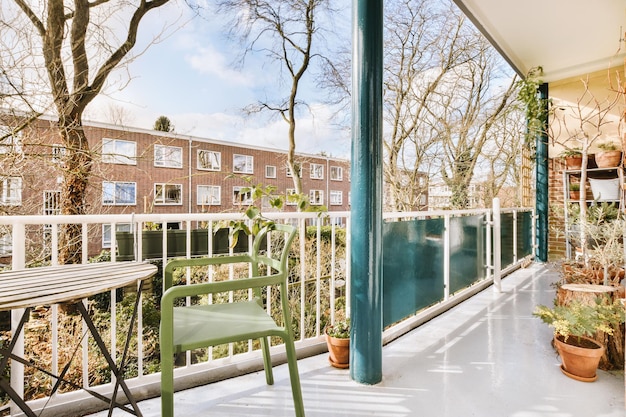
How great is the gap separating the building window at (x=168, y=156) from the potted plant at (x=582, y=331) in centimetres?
524

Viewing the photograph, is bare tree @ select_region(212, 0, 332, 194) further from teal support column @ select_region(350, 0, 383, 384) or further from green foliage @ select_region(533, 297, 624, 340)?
green foliage @ select_region(533, 297, 624, 340)

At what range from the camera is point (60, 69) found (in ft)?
12.8

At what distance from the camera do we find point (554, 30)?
13.6 feet

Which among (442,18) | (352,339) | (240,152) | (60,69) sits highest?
(442,18)

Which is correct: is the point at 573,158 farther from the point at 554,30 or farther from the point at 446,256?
the point at 446,256

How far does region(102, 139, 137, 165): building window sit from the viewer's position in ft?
14.6

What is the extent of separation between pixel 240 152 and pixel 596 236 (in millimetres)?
12483

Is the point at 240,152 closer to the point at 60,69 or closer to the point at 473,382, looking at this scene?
the point at 60,69

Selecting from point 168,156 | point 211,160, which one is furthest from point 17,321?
point 211,160

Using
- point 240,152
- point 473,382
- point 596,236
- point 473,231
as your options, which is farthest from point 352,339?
point 240,152

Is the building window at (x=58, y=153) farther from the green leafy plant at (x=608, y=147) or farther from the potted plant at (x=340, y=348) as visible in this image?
the green leafy plant at (x=608, y=147)

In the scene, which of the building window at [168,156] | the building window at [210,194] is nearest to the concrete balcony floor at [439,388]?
the building window at [168,156]

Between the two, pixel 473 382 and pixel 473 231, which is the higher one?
pixel 473 231

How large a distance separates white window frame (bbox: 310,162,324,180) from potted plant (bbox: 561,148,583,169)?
17.0 feet
